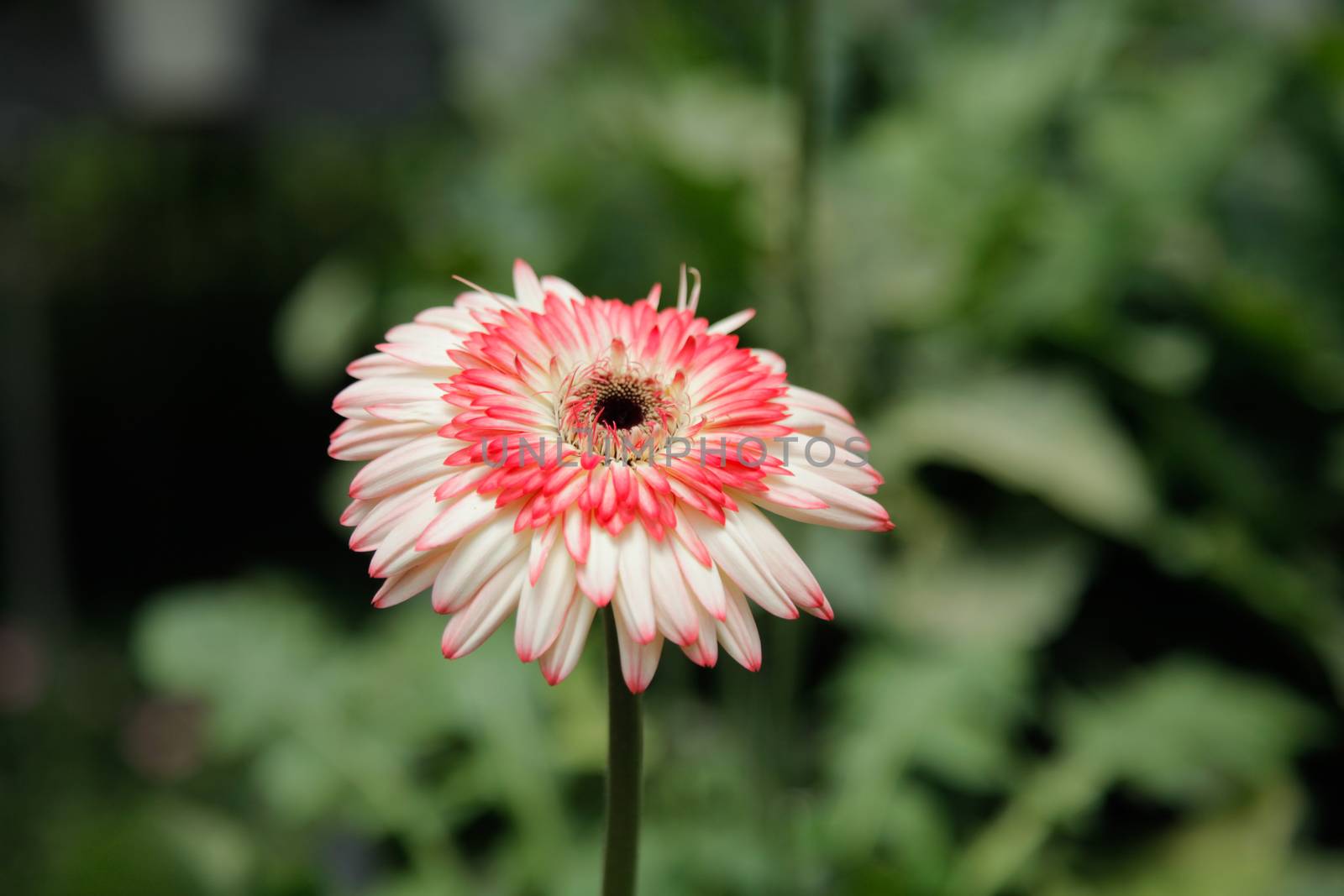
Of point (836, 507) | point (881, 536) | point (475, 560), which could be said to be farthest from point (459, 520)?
point (881, 536)

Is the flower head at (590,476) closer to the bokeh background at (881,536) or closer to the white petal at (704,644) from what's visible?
the white petal at (704,644)

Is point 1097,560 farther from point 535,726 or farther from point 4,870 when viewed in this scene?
point 4,870

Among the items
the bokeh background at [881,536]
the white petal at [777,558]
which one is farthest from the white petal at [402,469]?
the bokeh background at [881,536]

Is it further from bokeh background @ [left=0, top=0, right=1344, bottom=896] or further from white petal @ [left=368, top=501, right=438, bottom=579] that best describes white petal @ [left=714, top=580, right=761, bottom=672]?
bokeh background @ [left=0, top=0, right=1344, bottom=896]

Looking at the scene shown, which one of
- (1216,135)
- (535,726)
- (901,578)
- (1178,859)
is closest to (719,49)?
(1216,135)

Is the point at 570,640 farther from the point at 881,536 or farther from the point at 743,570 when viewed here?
the point at 881,536
